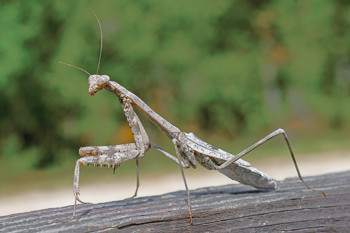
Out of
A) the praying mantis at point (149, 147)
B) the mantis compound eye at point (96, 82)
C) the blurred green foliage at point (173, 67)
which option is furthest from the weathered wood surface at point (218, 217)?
the blurred green foliage at point (173, 67)

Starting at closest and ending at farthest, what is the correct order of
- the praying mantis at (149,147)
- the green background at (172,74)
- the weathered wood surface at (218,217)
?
the weathered wood surface at (218,217)
the praying mantis at (149,147)
the green background at (172,74)

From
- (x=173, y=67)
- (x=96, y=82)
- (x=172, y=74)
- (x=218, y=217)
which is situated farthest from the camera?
(x=172, y=74)

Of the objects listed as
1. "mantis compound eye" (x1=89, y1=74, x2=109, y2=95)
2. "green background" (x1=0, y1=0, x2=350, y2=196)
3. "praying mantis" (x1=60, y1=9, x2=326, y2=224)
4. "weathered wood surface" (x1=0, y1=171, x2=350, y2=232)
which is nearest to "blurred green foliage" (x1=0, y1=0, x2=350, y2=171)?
"green background" (x1=0, y1=0, x2=350, y2=196)

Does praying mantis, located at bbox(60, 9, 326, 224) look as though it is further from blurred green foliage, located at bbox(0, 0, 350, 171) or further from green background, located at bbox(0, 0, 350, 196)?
blurred green foliage, located at bbox(0, 0, 350, 171)

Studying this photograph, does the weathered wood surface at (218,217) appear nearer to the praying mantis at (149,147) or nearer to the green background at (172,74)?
the praying mantis at (149,147)

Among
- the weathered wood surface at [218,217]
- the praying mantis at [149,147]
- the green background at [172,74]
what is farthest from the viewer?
the green background at [172,74]

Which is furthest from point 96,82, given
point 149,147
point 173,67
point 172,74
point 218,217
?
point 172,74

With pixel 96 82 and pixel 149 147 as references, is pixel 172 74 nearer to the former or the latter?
pixel 149 147
